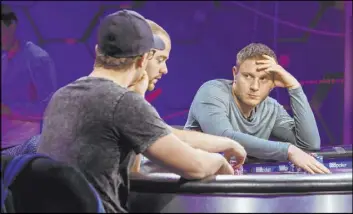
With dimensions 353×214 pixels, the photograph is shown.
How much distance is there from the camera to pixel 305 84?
14.0ft

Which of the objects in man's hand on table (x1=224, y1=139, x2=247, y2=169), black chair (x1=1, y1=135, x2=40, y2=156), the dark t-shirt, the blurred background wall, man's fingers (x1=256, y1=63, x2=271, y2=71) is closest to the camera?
the dark t-shirt

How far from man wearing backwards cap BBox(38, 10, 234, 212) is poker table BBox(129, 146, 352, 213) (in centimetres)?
5

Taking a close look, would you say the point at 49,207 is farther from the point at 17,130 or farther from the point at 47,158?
the point at 17,130

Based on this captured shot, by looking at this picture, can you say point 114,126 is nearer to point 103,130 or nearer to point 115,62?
point 103,130

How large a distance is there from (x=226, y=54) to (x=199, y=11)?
389 millimetres

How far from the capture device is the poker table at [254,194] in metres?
1.39

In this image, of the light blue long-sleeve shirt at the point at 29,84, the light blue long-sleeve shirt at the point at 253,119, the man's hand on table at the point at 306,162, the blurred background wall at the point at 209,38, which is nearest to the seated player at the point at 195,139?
the man's hand on table at the point at 306,162

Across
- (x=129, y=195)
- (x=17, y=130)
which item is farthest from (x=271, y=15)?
(x=129, y=195)

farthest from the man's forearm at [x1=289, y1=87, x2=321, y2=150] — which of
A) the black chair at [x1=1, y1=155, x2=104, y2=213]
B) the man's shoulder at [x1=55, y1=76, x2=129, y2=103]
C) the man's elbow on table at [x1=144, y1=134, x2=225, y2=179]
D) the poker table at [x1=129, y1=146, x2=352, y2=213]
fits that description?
the black chair at [x1=1, y1=155, x2=104, y2=213]

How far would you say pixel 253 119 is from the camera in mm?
2375

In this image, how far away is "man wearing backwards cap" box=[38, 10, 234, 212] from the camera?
1.36 m

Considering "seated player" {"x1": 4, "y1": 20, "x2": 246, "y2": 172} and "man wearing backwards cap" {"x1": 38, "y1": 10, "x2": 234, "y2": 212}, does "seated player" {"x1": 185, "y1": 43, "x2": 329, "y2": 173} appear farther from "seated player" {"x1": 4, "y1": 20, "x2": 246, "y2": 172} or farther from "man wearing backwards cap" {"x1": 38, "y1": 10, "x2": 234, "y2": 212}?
"man wearing backwards cap" {"x1": 38, "y1": 10, "x2": 234, "y2": 212}

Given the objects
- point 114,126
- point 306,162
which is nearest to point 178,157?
point 114,126

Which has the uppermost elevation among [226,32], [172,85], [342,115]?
[226,32]
